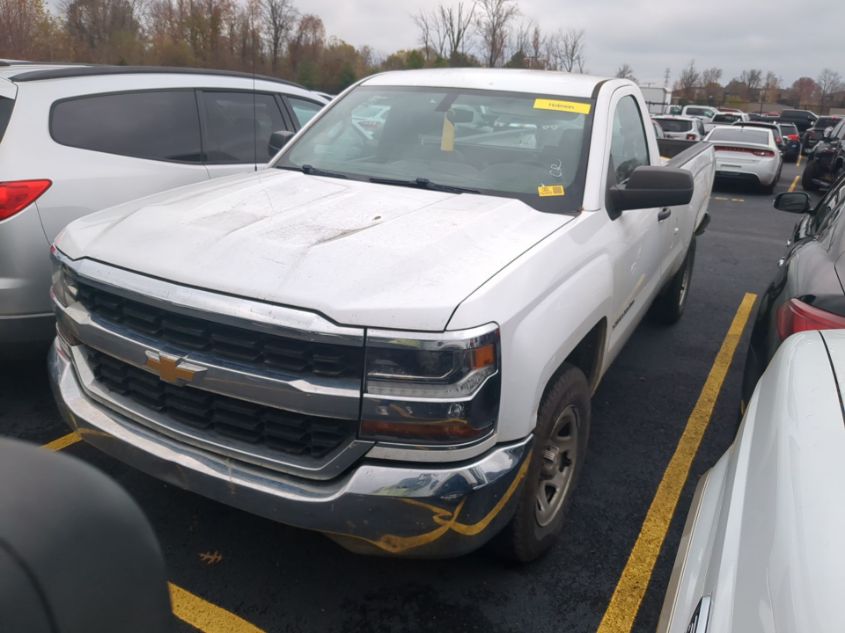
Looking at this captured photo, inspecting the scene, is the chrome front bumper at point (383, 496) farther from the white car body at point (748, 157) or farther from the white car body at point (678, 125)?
the white car body at point (678, 125)

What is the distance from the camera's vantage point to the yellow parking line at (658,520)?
2.58 meters

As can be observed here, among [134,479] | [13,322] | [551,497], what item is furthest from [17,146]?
[551,497]

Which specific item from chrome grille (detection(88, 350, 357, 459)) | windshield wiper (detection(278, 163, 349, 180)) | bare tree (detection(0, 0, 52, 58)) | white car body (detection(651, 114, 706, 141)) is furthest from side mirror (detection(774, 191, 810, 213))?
bare tree (detection(0, 0, 52, 58))

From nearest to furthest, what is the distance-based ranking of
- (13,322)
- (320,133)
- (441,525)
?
(441,525) < (13,322) < (320,133)

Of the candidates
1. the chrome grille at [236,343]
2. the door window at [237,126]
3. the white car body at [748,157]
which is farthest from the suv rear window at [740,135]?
the chrome grille at [236,343]

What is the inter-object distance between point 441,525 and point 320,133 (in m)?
2.60

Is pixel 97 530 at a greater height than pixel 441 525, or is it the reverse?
pixel 97 530

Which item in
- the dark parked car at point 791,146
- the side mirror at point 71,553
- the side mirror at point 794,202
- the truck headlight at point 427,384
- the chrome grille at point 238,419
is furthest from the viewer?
the dark parked car at point 791,146

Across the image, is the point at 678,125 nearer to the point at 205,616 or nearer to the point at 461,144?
the point at 461,144

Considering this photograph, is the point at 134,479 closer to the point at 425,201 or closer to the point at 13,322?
the point at 13,322

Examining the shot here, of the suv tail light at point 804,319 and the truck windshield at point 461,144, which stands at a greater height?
the truck windshield at point 461,144

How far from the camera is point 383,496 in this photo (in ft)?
6.58

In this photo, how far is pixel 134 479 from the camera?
323cm

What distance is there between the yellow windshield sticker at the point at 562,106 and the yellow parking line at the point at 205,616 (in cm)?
281
